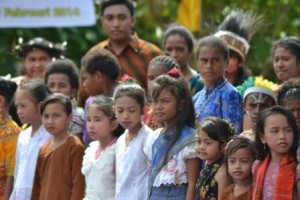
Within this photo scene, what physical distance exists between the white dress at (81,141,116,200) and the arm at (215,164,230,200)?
3.32ft

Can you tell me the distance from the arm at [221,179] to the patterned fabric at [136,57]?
2.27 meters

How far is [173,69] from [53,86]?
5.31ft

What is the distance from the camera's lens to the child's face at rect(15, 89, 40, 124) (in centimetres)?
912

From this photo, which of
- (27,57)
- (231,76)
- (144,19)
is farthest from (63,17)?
(144,19)

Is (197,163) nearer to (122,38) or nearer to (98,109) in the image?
(98,109)

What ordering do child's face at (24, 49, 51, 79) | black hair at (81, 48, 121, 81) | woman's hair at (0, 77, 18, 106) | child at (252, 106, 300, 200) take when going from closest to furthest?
child at (252, 106, 300, 200), black hair at (81, 48, 121, 81), woman's hair at (0, 77, 18, 106), child's face at (24, 49, 51, 79)

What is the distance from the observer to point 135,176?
830cm

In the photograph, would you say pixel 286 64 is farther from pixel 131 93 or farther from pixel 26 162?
pixel 26 162

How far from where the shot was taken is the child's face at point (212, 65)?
27.9 feet

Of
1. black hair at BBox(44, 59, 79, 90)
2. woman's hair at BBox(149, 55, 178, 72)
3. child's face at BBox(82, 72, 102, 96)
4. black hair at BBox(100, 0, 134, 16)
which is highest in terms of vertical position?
black hair at BBox(100, 0, 134, 16)

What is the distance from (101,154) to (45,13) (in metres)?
3.08

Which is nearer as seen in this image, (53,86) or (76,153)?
(76,153)

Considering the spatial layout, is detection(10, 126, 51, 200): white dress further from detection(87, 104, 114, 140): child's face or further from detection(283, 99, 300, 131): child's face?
detection(283, 99, 300, 131): child's face

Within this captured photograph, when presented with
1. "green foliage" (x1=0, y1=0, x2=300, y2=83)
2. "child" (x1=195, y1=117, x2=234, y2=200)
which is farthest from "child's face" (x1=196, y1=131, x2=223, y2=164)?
"green foliage" (x1=0, y1=0, x2=300, y2=83)
